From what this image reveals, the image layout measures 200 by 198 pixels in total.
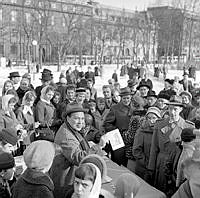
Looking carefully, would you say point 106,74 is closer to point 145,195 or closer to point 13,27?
point 13,27

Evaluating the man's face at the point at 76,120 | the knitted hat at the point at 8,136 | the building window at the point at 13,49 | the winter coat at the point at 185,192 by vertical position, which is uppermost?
the building window at the point at 13,49

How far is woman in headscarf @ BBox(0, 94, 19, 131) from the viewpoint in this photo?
587cm

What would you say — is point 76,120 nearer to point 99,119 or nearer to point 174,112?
point 174,112

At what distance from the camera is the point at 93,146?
14.8ft

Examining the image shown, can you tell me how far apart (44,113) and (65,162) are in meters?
3.41

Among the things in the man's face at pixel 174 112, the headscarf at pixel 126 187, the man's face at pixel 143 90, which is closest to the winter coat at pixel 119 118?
the man's face at pixel 143 90

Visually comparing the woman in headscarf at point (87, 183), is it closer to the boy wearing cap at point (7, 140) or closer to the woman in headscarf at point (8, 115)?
the boy wearing cap at point (7, 140)

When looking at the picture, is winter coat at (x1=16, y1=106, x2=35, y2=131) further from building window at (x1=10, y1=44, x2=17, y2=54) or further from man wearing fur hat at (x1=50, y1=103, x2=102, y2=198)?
building window at (x1=10, y1=44, x2=17, y2=54)

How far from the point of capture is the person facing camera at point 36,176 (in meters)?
2.97

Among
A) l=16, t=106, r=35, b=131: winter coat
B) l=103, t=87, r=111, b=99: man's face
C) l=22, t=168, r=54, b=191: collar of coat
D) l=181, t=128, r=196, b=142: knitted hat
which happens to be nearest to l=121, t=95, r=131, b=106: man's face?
l=103, t=87, r=111, b=99: man's face

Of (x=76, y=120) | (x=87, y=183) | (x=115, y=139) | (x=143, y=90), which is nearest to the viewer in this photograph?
(x=87, y=183)

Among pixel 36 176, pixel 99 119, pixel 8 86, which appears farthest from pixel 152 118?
pixel 8 86

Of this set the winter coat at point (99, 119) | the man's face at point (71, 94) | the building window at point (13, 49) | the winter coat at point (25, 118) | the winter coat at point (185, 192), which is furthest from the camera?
the building window at point (13, 49)

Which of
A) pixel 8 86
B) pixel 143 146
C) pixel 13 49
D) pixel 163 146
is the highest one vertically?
pixel 13 49
